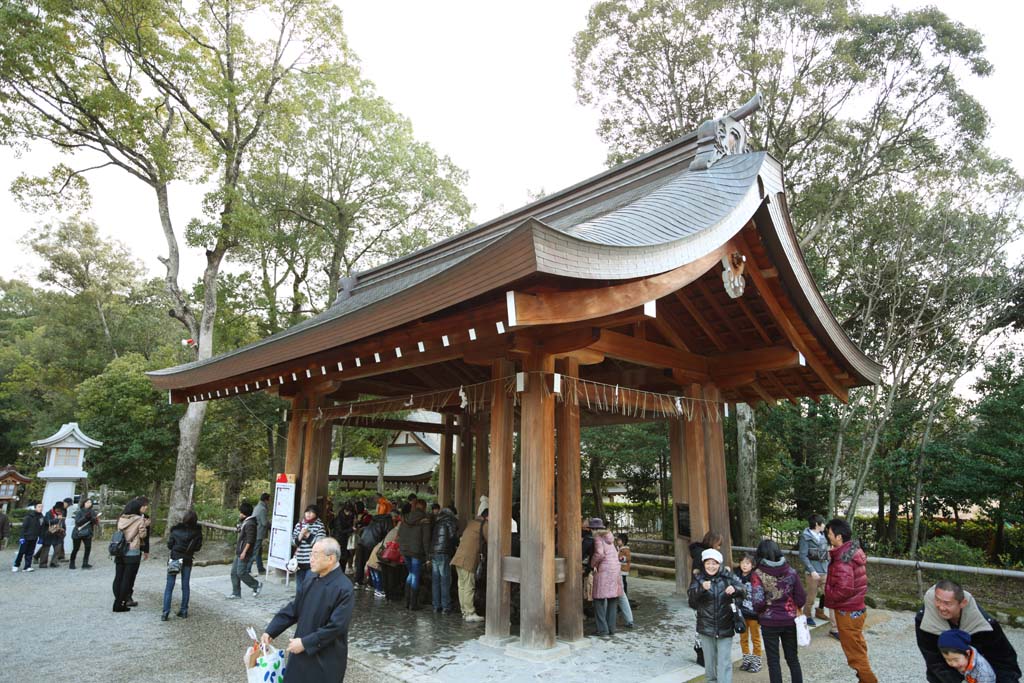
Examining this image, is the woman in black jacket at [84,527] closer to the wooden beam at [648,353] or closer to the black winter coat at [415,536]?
the black winter coat at [415,536]

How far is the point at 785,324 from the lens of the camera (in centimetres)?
716

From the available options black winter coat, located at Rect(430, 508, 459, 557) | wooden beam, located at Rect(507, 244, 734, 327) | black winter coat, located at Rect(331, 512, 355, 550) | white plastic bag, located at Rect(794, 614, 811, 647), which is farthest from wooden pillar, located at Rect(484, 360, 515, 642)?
black winter coat, located at Rect(331, 512, 355, 550)

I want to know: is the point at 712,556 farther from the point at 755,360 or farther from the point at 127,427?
the point at 127,427

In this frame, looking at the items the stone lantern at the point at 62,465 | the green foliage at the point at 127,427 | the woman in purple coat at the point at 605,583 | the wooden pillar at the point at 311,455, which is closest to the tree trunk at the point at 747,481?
the woman in purple coat at the point at 605,583

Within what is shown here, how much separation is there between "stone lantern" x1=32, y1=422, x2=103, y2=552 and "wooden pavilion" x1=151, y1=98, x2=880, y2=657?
26.8 feet

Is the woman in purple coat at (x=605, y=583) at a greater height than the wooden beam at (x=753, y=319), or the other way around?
the wooden beam at (x=753, y=319)

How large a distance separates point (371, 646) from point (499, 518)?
198cm

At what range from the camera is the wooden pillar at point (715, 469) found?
26.2ft

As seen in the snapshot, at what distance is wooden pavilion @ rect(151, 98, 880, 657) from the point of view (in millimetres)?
4852

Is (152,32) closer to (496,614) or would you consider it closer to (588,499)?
(496,614)

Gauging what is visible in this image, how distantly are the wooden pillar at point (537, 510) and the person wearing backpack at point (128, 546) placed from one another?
5038mm

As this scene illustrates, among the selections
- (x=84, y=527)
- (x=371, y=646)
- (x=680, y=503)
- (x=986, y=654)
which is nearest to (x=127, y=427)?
(x=84, y=527)

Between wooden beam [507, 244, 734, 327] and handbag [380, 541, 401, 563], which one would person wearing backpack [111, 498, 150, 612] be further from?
wooden beam [507, 244, 734, 327]

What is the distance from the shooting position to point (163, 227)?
15.8 m
